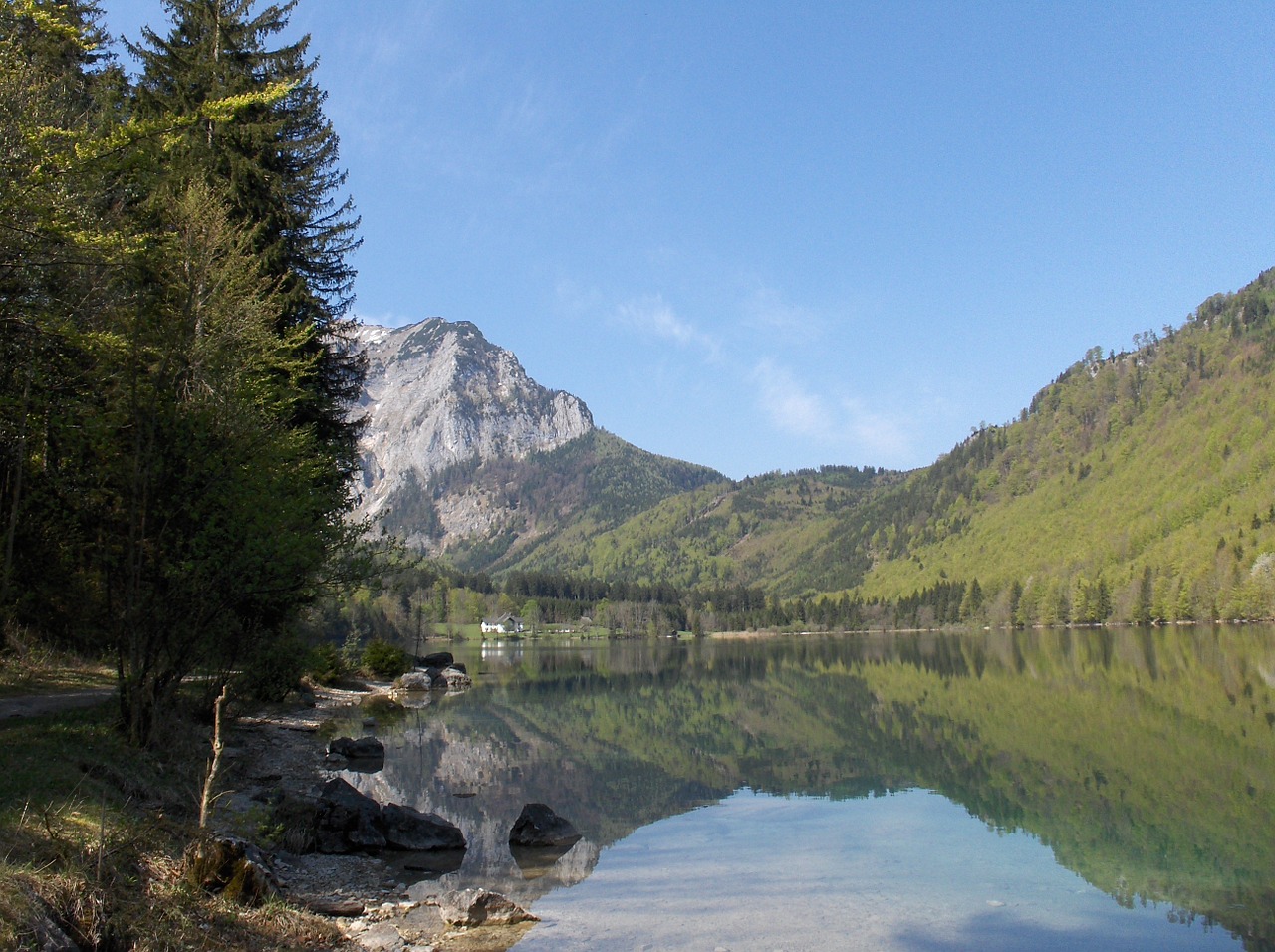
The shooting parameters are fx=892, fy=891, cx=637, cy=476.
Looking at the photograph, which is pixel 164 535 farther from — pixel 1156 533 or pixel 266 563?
pixel 1156 533

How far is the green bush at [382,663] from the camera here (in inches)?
2753

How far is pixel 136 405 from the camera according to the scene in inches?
639

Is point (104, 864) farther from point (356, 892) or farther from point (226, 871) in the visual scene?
point (356, 892)

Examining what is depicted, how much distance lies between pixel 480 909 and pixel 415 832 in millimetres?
5338

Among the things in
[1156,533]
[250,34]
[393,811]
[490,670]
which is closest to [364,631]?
[490,670]

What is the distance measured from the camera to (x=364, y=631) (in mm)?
118688

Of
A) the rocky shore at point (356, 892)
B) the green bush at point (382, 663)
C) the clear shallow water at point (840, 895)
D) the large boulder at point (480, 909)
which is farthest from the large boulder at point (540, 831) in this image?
the green bush at point (382, 663)

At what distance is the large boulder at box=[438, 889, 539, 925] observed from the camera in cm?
1345

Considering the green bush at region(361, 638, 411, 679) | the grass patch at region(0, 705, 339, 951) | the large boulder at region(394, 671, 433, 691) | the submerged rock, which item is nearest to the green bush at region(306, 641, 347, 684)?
the large boulder at region(394, 671, 433, 691)

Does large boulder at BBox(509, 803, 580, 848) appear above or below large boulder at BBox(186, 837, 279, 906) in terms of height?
below

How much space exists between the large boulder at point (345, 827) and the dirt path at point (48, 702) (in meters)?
6.31

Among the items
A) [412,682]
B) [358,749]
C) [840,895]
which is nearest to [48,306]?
[840,895]

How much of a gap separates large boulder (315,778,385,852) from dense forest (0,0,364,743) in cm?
375

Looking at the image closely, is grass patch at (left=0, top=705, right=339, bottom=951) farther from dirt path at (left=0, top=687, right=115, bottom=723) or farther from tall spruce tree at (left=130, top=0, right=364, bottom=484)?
tall spruce tree at (left=130, top=0, right=364, bottom=484)
